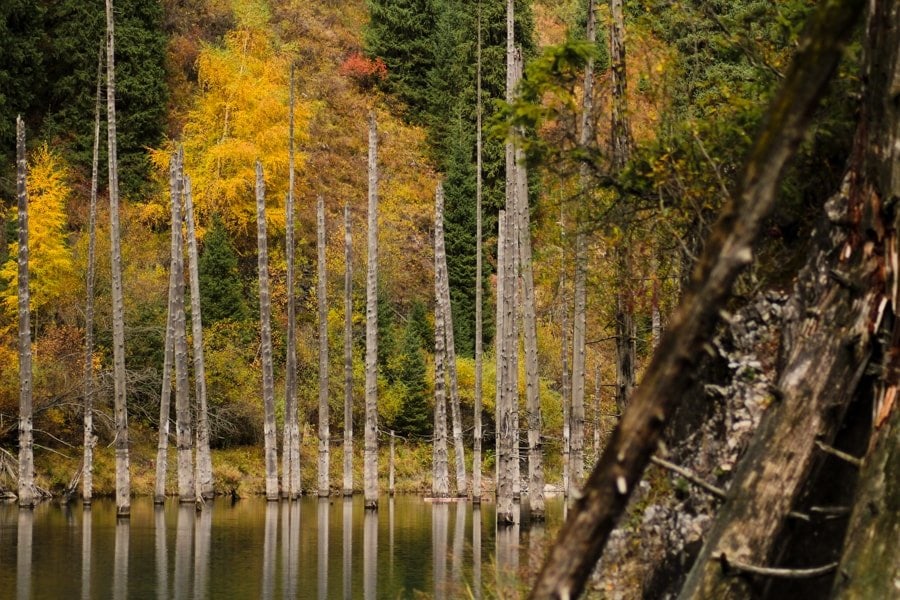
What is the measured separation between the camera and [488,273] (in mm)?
53188

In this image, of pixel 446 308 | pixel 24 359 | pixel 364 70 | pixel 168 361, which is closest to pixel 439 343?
pixel 446 308

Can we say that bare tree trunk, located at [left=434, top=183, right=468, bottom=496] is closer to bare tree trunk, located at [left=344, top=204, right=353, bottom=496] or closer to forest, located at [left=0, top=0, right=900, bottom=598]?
forest, located at [left=0, top=0, right=900, bottom=598]

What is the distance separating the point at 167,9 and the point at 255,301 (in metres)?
22.4

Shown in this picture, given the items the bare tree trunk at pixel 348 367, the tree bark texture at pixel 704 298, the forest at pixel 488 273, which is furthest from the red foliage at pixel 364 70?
the tree bark texture at pixel 704 298

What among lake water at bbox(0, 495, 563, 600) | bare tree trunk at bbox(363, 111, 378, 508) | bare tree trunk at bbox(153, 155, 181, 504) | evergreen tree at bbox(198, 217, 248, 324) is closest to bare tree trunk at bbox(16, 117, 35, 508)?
lake water at bbox(0, 495, 563, 600)

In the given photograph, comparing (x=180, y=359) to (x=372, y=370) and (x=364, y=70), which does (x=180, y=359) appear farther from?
(x=364, y=70)

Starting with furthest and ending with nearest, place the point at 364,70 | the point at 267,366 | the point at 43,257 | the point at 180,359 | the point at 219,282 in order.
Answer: the point at 364,70, the point at 219,282, the point at 43,257, the point at 267,366, the point at 180,359

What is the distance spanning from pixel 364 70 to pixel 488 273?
17822mm

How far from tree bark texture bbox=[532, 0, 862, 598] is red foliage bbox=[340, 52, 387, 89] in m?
61.0

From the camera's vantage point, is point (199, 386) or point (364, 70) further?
point (364, 70)

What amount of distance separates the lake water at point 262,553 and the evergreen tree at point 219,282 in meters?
12.6

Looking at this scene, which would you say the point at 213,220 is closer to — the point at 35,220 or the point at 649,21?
the point at 35,220

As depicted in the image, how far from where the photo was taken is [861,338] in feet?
27.1

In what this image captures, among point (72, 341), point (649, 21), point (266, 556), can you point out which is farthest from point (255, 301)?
point (649, 21)
